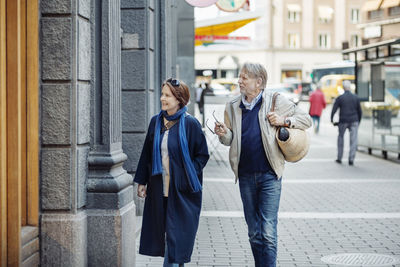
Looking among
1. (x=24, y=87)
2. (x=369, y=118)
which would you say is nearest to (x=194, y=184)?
(x=24, y=87)

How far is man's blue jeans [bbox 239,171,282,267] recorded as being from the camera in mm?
5660

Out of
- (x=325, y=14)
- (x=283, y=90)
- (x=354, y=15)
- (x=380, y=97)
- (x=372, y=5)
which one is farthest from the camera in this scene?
(x=354, y=15)

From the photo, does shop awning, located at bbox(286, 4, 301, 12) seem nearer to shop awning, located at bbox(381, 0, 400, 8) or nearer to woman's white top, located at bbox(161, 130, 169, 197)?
shop awning, located at bbox(381, 0, 400, 8)

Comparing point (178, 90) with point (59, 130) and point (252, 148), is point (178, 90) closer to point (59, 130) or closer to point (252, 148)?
point (252, 148)

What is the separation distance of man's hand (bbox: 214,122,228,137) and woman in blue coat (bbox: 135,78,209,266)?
190 mm

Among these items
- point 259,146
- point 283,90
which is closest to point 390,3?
point 283,90

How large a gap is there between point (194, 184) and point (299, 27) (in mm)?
74815

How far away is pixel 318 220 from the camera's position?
9.29m

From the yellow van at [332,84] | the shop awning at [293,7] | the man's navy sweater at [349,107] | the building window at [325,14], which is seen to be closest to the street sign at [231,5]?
the man's navy sweater at [349,107]

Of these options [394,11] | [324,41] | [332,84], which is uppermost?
[324,41]

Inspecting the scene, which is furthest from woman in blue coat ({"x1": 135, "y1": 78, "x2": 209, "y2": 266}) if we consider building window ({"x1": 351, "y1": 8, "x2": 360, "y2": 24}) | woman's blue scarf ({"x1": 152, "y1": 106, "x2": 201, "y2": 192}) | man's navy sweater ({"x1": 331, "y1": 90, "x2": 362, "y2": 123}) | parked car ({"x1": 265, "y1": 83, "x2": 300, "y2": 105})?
building window ({"x1": 351, "y1": 8, "x2": 360, "y2": 24})

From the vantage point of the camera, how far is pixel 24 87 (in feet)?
18.9

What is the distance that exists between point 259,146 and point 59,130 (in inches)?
65.0

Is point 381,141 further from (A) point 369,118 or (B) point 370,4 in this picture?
(B) point 370,4
